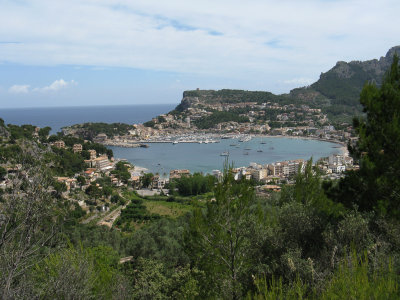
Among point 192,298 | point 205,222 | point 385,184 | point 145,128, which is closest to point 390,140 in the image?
point 385,184

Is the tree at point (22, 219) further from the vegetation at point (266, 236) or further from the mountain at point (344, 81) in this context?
the mountain at point (344, 81)

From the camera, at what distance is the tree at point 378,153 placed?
3.74 meters

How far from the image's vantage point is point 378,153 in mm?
3863

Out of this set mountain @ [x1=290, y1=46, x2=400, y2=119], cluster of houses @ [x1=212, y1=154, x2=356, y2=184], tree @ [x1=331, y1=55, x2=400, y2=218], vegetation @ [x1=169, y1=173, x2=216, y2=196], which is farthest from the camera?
mountain @ [x1=290, y1=46, x2=400, y2=119]

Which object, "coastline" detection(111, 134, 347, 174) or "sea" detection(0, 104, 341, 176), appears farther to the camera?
"sea" detection(0, 104, 341, 176)

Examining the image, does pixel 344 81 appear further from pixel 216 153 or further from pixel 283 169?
pixel 283 169

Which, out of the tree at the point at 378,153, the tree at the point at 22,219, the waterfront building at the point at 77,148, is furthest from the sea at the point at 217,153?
the tree at the point at 22,219

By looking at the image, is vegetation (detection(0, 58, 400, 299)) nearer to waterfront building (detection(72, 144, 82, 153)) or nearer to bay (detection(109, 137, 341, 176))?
bay (detection(109, 137, 341, 176))

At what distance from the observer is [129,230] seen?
11.7 meters

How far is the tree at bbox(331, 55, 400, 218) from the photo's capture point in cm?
374

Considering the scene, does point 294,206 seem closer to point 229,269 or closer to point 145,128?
point 229,269

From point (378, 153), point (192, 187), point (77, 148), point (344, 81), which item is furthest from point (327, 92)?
point (378, 153)

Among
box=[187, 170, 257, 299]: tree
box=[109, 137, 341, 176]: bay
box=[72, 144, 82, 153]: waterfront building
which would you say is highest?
box=[187, 170, 257, 299]: tree

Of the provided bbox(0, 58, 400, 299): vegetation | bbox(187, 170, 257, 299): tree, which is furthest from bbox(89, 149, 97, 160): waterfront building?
bbox(187, 170, 257, 299): tree
